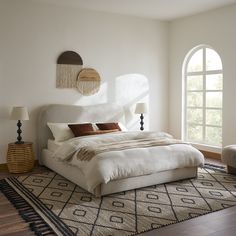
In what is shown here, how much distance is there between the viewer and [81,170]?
13.4 ft

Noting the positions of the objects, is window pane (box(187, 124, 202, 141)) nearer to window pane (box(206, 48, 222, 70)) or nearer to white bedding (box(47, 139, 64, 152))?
window pane (box(206, 48, 222, 70))

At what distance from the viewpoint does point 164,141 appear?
4711mm

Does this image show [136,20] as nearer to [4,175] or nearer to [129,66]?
[129,66]

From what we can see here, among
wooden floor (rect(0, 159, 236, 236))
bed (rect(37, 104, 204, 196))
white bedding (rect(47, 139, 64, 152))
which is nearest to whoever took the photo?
wooden floor (rect(0, 159, 236, 236))

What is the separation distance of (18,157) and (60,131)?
779mm

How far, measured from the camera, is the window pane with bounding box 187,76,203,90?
6.48 m

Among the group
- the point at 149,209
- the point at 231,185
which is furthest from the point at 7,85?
the point at 231,185

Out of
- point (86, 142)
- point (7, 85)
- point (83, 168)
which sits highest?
point (7, 85)

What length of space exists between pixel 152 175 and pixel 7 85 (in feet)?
9.10

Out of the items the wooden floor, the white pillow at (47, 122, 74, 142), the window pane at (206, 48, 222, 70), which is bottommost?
the wooden floor

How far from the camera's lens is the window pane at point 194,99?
6512 millimetres

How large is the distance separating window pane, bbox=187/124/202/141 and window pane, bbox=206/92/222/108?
56 centimetres

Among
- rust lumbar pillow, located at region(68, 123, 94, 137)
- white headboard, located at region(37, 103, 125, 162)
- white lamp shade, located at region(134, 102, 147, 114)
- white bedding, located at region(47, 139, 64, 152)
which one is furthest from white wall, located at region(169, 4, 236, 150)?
white bedding, located at region(47, 139, 64, 152)

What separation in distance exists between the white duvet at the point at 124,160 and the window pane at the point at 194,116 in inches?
81.9
